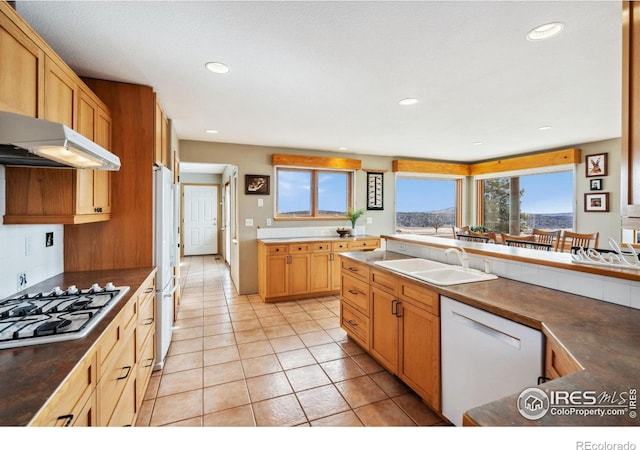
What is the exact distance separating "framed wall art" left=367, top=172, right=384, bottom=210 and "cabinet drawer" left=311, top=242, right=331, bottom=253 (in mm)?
1427

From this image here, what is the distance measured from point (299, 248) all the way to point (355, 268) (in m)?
1.66

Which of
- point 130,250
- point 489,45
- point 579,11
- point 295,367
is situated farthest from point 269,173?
point 579,11

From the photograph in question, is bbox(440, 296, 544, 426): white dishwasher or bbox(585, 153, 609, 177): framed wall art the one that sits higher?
bbox(585, 153, 609, 177): framed wall art

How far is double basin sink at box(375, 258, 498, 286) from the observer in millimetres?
2006

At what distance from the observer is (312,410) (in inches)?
78.1

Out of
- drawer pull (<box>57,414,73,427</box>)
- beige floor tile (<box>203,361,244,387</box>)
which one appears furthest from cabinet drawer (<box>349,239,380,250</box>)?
drawer pull (<box>57,414,73,427</box>)

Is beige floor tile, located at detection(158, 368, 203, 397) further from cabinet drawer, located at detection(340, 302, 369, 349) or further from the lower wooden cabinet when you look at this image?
cabinet drawer, located at detection(340, 302, 369, 349)

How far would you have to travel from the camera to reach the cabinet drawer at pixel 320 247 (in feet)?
14.6

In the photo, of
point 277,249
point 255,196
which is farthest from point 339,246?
point 255,196

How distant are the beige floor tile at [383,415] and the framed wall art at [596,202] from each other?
4.54 m

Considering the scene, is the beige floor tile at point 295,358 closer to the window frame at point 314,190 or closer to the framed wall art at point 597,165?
the window frame at point 314,190

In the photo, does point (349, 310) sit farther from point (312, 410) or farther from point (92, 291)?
point (92, 291)

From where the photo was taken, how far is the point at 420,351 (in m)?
1.99

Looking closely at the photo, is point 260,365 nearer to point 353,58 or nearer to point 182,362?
point 182,362
